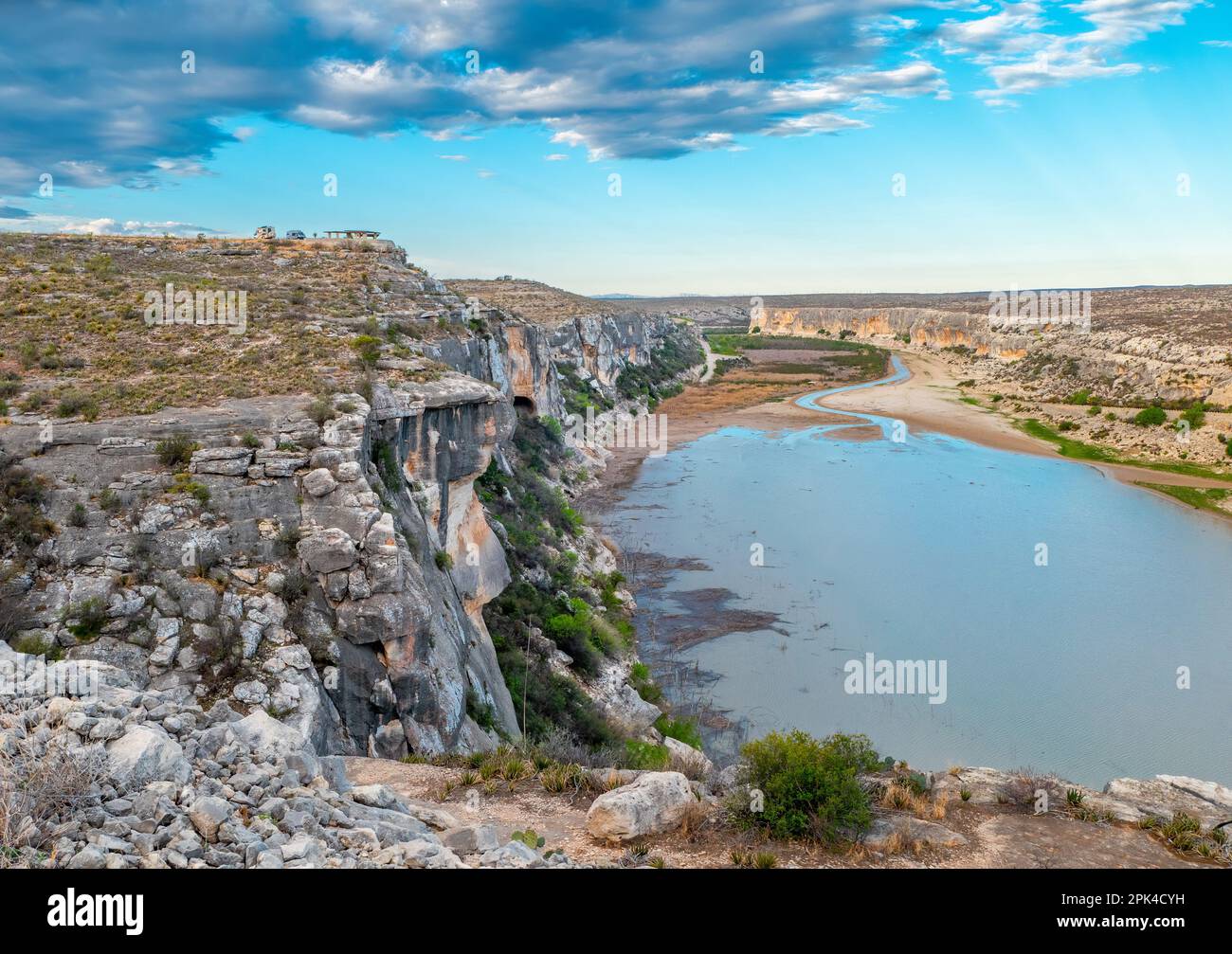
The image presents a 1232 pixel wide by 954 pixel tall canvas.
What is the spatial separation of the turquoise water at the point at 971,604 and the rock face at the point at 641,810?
10904 millimetres

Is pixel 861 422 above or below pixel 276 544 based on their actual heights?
above

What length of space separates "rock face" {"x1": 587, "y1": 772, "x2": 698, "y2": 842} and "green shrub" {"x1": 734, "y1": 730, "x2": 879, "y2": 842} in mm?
696

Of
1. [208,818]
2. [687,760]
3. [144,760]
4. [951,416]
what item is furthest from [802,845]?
[951,416]

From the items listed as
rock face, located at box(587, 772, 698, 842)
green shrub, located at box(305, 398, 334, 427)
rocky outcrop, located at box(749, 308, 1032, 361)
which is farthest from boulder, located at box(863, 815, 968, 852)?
rocky outcrop, located at box(749, 308, 1032, 361)

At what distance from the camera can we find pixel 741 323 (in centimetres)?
17850

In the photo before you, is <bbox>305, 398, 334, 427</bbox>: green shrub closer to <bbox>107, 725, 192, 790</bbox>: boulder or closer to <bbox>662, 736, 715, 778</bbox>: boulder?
<bbox>107, 725, 192, 790</bbox>: boulder

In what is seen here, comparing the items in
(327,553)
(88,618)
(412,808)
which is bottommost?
(412,808)

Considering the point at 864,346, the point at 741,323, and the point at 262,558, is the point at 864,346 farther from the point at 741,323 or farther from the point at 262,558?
the point at 262,558

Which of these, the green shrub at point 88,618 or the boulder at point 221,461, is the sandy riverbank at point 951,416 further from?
the green shrub at point 88,618

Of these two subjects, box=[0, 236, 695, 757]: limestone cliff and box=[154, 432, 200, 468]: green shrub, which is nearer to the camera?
box=[0, 236, 695, 757]: limestone cliff

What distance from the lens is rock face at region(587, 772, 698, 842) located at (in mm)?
7953

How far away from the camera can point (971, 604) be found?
25.3 metres

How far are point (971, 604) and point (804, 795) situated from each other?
63.5 feet

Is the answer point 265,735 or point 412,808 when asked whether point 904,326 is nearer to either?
point 412,808
